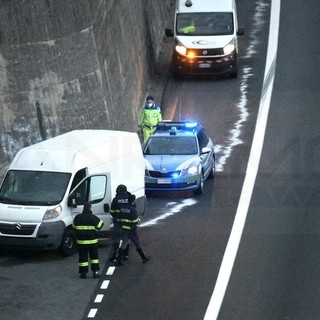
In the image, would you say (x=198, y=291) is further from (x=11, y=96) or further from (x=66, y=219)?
(x=11, y=96)

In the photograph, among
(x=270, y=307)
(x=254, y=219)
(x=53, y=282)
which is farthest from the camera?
(x=254, y=219)

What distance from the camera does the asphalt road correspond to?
2714cm

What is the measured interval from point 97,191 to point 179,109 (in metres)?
12.7

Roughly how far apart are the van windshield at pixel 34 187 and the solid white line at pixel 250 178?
3935 mm

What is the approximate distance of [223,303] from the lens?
27.2 m

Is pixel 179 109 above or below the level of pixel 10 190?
below

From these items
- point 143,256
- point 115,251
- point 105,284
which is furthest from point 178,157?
point 105,284

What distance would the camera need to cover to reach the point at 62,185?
30828 mm

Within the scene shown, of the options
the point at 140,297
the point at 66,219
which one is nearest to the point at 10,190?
the point at 66,219

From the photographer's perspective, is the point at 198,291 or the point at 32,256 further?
the point at 32,256

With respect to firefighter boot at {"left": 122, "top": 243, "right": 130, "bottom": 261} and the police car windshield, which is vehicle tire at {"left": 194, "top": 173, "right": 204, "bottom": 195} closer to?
the police car windshield

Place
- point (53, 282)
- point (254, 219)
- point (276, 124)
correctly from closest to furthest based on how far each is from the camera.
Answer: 1. point (53, 282)
2. point (254, 219)
3. point (276, 124)

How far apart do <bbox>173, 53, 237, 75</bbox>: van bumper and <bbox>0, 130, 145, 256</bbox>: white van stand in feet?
44.2

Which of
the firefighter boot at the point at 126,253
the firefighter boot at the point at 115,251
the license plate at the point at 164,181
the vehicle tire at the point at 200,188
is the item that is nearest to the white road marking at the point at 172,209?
the vehicle tire at the point at 200,188
